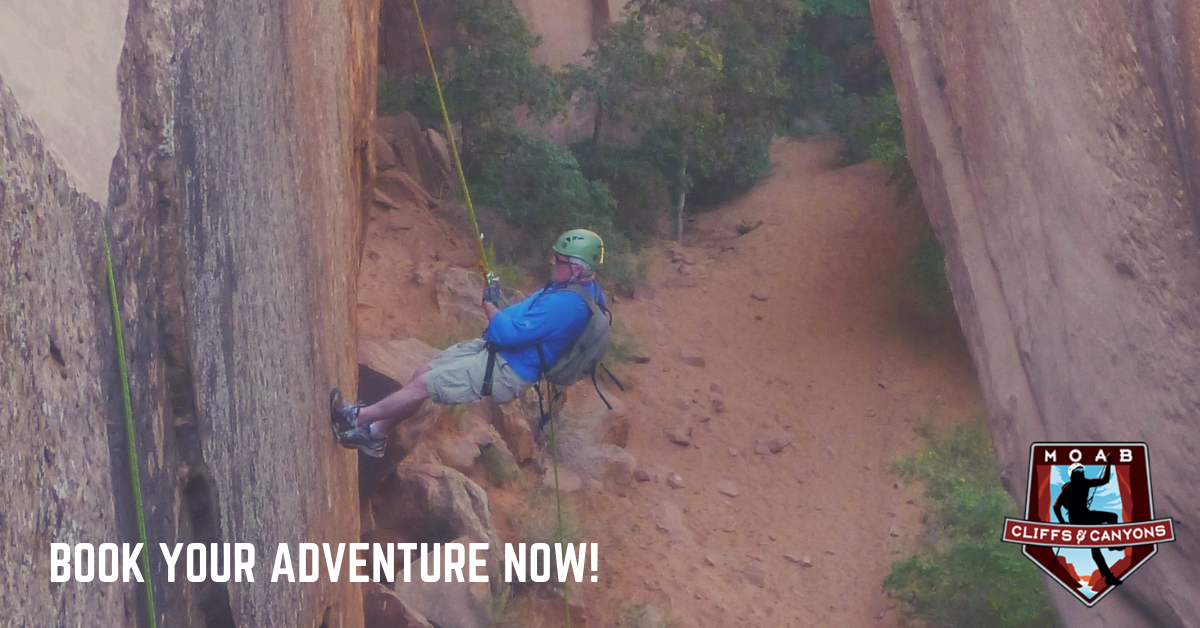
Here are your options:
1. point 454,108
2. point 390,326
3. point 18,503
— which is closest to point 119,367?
point 18,503

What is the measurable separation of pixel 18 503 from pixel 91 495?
0.30 metres

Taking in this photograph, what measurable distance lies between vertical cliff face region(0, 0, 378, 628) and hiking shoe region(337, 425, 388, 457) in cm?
9

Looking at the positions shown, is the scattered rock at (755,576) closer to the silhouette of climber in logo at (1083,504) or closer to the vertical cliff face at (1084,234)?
the vertical cliff face at (1084,234)

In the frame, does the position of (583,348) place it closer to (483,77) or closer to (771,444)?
(771,444)

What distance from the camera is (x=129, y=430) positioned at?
2.16 m

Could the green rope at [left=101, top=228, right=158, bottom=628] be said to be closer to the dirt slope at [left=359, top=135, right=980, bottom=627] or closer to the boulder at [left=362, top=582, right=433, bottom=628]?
the boulder at [left=362, top=582, right=433, bottom=628]

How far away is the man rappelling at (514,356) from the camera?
174 inches

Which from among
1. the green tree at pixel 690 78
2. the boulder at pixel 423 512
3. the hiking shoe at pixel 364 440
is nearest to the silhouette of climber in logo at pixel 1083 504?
the hiking shoe at pixel 364 440

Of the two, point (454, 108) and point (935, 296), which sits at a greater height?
point (454, 108)

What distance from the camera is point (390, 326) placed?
27.8 feet

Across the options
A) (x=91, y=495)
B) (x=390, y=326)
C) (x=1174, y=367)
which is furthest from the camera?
(x=390, y=326)

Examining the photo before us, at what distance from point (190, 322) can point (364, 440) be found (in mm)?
1980

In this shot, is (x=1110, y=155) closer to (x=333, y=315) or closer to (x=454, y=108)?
(x=333, y=315)

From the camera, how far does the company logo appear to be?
3406 millimetres
